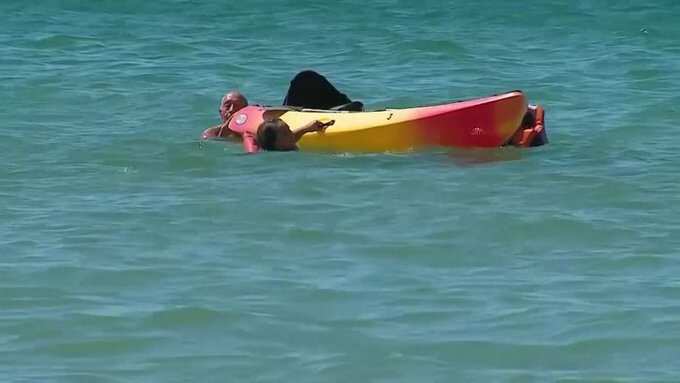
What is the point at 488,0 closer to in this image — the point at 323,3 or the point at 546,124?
the point at 323,3

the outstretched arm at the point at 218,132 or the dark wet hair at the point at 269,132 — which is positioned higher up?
the dark wet hair at the point at 269,132

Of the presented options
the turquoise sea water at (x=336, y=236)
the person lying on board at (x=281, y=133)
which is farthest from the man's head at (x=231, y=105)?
the person lying on board at (x=281, y=133)

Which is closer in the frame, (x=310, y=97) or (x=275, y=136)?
(x=275, y=136)

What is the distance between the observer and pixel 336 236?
8.13 metres

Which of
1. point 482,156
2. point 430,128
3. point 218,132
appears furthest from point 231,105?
point 482,156

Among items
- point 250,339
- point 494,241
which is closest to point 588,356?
point 250,339

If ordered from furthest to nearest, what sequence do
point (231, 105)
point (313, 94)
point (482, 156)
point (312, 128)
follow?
point (231, 105) < point (313, 94) < point (312, 128) < point (482, 156)

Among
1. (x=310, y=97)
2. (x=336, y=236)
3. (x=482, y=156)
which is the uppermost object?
(x=310, y=97)

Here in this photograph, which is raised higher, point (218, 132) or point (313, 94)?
point (313, 94)

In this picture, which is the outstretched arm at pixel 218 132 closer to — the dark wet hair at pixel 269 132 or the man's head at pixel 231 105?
the man's head at pixel 231 105

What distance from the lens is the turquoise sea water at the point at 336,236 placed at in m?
6.12

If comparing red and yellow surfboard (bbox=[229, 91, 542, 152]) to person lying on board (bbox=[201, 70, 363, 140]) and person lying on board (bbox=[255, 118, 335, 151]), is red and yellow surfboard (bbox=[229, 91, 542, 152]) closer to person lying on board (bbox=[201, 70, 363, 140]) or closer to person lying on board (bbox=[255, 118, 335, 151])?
person lying on board (bbox=[255, 118, 335, 151])

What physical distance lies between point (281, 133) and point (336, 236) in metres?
2.67

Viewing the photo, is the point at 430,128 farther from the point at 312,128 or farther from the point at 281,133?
the point at 281,133
